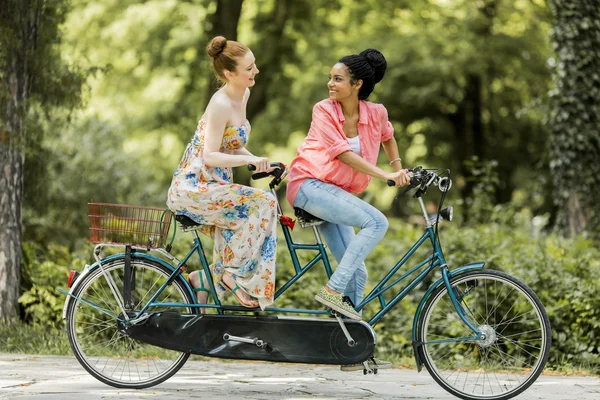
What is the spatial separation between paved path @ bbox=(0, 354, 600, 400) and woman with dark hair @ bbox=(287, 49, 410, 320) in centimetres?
61

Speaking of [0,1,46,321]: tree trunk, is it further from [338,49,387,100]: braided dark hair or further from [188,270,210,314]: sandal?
[338,49,387,100]: braided dark hair

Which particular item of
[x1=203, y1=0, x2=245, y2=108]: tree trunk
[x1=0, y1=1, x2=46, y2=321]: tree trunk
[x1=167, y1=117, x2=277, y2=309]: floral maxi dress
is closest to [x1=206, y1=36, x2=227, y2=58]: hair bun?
[x1=167, y1=117, x2=277, y2=309]: floral maxi dress

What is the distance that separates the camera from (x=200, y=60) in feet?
59.4

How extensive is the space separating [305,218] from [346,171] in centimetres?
36

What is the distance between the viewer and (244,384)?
5.31 meters

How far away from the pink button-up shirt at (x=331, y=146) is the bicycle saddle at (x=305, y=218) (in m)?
0.08

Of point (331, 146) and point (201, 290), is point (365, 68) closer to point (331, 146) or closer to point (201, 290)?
point (331, 146)

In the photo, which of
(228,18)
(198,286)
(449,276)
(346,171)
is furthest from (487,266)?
(228,18)

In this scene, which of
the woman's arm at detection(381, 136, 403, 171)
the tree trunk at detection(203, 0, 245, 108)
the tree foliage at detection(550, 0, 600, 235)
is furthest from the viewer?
the tree trunk at detection(203, 0, 245, 108)

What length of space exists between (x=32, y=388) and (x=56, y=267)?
8.44 feet

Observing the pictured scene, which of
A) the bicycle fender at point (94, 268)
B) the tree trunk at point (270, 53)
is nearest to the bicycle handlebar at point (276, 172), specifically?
the bicycle fender at point (94, 268)

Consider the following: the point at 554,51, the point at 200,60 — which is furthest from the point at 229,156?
the point at 200,60

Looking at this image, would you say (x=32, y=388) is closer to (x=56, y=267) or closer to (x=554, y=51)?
(x=56, y=267)

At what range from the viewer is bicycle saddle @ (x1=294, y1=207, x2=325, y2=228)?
5.00m
